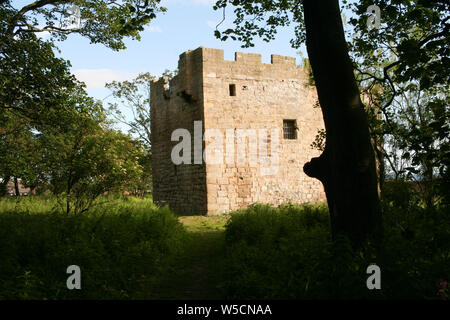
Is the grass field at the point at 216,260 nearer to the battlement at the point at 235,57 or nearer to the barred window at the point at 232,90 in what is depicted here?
the barred window at the point at 232,90

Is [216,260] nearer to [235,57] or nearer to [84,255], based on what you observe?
[84,255]

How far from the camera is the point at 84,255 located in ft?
16.1

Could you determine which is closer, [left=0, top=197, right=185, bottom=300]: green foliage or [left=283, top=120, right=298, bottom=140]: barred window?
[left=0, top=197, right=185, bottom=300]: green foliage

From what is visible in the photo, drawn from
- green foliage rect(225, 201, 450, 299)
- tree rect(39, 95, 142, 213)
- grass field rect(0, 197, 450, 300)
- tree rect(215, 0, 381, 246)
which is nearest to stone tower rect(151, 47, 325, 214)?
tree rect(39, 95, 142, 213)

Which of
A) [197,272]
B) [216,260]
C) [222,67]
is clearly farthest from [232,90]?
[197,272]

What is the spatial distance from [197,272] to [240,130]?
27.7 ft

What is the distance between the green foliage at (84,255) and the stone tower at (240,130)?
5.73 metres

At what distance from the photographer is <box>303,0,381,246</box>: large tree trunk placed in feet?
13.2

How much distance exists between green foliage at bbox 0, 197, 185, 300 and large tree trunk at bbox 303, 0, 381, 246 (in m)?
2.99

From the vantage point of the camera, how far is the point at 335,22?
4227mm

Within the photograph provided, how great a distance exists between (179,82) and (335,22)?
1081 cm

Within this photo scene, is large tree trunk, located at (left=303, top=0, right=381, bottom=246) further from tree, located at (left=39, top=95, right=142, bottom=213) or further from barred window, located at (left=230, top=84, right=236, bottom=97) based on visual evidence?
barred window, located at (left=230, top=84, right=236, bottom=97)
